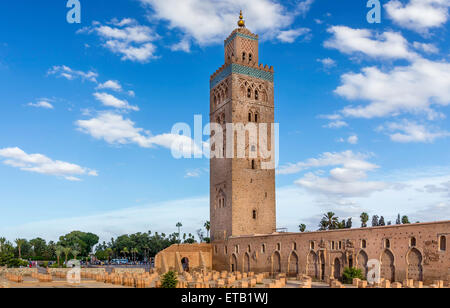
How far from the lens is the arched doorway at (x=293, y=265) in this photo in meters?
28.6

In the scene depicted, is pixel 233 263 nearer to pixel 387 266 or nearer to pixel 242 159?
pixel 242 159

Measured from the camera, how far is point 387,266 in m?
22.4

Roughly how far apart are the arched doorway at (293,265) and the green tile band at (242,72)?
17.2 meters

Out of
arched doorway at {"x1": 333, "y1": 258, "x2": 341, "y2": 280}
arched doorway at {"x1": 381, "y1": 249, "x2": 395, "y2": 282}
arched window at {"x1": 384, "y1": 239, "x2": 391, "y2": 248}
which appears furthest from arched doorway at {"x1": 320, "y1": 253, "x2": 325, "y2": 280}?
arched window at {"x1": 384, "y1": 239, "x2": 391, "y2": 248}

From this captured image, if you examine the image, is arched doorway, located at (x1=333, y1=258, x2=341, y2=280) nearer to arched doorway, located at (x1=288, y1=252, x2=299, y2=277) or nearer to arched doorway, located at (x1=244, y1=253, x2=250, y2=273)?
arched doorway, located at (x1=288, y1=252, x2=299, y2=277)

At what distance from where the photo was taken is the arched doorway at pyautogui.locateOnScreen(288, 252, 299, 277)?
93.8ft

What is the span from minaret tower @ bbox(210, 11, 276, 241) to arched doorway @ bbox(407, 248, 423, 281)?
17.1 m

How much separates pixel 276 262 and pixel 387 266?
9.49 metres

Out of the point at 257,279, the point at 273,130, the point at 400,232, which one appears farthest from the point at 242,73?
the point at 400,232

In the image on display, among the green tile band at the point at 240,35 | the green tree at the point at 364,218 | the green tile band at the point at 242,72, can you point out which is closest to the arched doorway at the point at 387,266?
the green tile band at the point at 242,72

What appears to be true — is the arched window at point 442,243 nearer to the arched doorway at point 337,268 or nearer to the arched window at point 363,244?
the arched window at point 363,244

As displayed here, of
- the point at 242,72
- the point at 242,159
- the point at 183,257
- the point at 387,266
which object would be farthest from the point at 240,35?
the point at 387,266

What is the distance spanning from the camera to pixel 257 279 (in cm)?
2655
